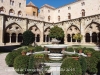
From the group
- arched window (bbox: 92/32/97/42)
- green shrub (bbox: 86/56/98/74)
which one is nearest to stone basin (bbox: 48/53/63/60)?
green shrub (bbox: 86/56/98/74)

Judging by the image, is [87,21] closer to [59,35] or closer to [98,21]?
[98,21]

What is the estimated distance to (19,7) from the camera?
28.6m

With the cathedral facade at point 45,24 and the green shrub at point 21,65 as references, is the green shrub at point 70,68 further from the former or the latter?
the cathedral facade at point 45,24

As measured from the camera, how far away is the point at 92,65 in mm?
7133

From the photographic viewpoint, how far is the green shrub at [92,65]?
23.1 feet

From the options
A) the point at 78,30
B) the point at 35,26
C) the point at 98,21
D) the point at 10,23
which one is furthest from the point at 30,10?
the point at 98,21

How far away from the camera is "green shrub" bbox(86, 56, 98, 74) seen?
703 centimetres

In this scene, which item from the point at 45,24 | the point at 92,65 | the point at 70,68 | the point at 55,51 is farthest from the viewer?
the point at 45,24

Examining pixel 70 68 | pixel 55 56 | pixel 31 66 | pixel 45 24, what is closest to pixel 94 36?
pixel 45 24

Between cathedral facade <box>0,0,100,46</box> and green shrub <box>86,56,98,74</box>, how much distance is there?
16399 mm

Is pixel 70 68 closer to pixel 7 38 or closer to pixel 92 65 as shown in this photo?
pixel 92 65

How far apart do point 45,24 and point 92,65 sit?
73.9 ft

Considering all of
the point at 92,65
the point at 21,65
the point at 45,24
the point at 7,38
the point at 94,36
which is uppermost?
the point at 45,24

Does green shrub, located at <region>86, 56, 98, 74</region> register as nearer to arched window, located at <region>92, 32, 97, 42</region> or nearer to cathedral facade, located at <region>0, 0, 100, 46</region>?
cathedral facade, located at <region>0, 0, 100, 46</region>
